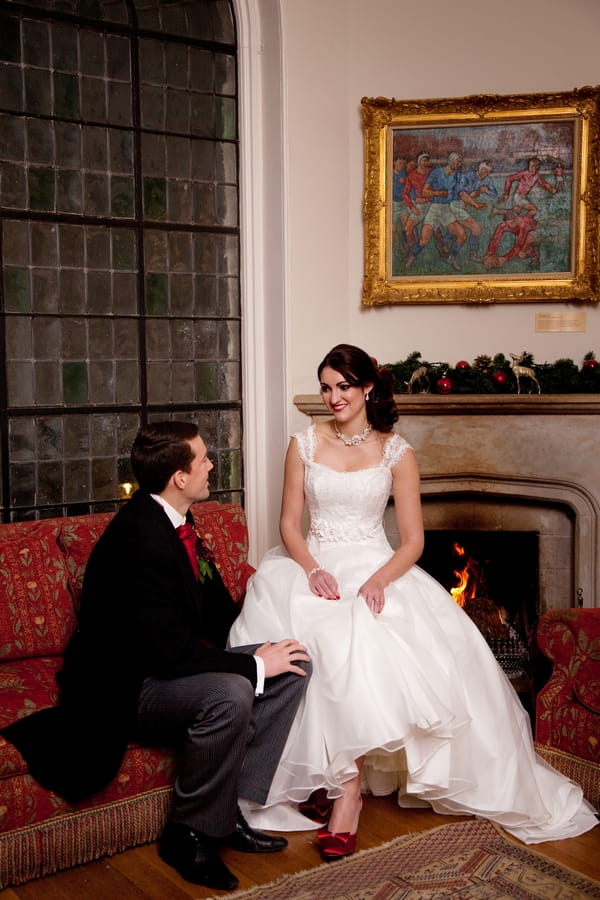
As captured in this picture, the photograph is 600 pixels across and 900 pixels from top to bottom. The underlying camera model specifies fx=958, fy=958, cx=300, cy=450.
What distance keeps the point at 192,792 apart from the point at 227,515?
56.4 inches

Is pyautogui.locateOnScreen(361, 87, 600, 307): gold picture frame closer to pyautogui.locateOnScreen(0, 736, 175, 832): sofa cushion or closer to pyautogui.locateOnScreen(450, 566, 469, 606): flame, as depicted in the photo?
pyautogui.locateOnScreen(450, 566, 469, 606): flame

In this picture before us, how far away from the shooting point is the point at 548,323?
512 centimetres

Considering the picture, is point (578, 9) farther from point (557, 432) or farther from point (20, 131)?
point (20, 131)

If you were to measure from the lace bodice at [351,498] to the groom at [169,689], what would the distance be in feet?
2.36

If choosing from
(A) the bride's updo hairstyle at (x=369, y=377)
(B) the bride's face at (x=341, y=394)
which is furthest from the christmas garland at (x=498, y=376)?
(B) the bride's face at (x=341, y=394)

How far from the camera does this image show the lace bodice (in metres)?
3.80

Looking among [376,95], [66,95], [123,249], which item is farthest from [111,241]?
[376,95]

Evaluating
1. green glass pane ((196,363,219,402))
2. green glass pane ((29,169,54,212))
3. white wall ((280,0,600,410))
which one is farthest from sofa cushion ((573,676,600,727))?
green glass pane ((29,169,54,212))

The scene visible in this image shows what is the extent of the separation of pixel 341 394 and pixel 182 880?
6.05 ft

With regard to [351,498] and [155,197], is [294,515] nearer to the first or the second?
[351,498]

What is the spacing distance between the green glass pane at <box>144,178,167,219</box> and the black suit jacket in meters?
2.21

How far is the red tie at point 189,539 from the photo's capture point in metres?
3.19

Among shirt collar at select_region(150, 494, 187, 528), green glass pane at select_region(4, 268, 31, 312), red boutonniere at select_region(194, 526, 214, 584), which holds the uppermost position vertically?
green glass pane at select_region(4, 268, 31, 312)

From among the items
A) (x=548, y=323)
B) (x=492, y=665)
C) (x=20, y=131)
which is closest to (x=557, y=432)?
(x=548, y=323)
